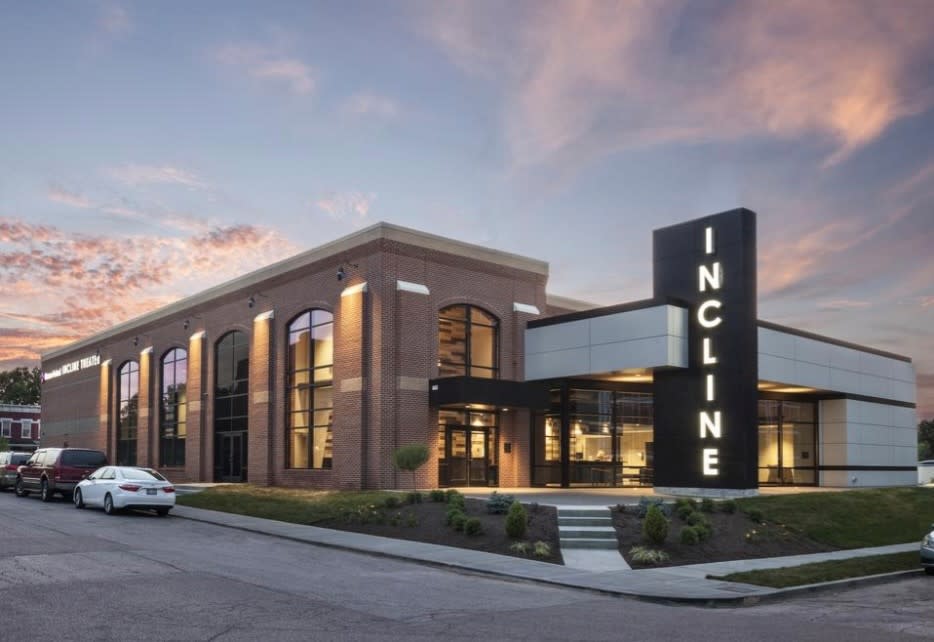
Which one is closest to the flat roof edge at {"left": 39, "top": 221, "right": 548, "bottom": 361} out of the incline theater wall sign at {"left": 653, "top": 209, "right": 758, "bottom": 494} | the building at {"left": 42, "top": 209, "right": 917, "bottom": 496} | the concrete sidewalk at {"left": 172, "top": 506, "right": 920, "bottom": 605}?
→ the building at {"left": 42, "top": 209, "right": 917, "bottom": 496}

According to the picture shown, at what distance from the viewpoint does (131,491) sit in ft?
89.4

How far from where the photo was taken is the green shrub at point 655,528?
19.9 m

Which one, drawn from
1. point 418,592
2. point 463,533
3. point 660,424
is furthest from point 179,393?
point 418,592

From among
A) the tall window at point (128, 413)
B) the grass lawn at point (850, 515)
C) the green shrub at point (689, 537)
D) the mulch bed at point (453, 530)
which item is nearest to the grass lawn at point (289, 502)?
the mulch bed at point (453, 530)

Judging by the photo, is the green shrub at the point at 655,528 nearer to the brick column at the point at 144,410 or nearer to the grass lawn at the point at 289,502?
the grass lawn at the point at 289,502

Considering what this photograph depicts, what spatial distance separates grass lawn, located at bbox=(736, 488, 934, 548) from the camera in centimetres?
2408

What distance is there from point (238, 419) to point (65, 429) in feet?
97.4

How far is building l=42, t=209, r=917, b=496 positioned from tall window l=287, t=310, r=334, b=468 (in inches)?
3.5

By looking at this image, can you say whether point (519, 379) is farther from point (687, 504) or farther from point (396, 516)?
point (687, 504)

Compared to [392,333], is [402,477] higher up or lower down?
lower down

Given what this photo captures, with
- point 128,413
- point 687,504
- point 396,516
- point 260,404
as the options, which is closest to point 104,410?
point 128,413

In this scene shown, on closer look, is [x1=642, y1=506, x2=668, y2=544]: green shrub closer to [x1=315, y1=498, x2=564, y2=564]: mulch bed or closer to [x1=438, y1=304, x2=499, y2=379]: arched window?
[x1=315, y1=498, x2=564, y2=564]: mulch bed

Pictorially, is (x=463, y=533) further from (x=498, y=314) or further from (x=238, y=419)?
(x=238, y=419)

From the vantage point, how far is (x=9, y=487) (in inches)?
1654
